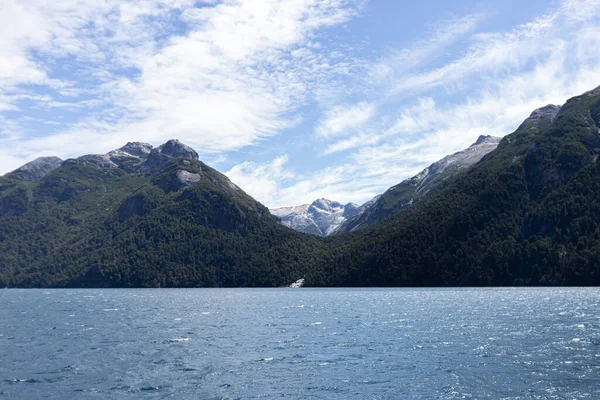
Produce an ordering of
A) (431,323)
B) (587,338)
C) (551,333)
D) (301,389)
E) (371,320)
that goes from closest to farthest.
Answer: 1. (301,389)
2. (587,338)
3. (551,333)
4. (431,323)
5. (371,320)

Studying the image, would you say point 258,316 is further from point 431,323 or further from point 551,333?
point 551,333

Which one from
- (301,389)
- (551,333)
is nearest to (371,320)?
(551,333)

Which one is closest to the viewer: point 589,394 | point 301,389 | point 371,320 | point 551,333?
point 589,394

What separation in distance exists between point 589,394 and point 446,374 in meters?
13.0

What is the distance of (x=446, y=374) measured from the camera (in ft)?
170

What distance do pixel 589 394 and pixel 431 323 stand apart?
2194 inches

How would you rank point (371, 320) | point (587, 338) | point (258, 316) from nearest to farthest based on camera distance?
point (587, 338) < point (371, 320) < point (258, 316)

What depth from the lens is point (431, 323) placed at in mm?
97125

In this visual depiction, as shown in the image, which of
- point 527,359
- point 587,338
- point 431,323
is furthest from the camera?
point 431,323

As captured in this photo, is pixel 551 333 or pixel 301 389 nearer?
pixel 301 389

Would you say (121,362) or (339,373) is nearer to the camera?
(339,373)

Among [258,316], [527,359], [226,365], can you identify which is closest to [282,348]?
[226,365]

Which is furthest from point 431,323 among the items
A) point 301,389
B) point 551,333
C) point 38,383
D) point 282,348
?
point 38,383

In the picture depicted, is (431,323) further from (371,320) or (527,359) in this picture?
(527,359)
